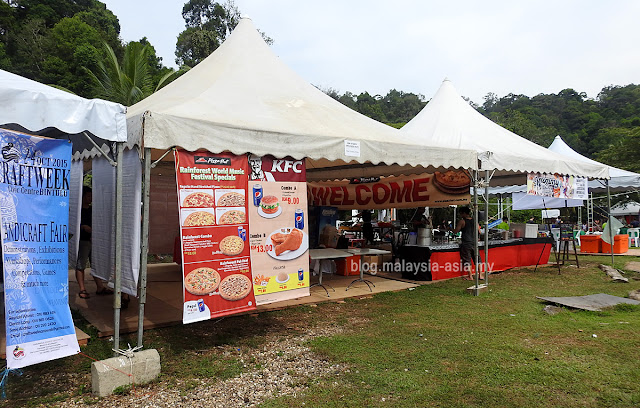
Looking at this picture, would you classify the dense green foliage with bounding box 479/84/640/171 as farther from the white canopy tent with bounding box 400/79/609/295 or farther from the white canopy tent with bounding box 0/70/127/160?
the white canopy tent with bounding box 0/70/127/160

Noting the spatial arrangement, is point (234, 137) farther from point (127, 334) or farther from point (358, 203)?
point (358, 203)

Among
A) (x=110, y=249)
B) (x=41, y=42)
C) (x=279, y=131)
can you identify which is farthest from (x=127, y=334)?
(x=41, y=42)

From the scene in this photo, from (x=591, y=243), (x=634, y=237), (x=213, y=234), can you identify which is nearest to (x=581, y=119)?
(x=634, y=237)

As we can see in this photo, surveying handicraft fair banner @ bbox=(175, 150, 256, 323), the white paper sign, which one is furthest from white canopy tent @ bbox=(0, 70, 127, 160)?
the white paper sign

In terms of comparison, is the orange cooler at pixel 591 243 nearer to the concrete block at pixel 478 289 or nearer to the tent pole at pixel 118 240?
the concrete block at pixel 478 289

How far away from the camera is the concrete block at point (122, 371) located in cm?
342

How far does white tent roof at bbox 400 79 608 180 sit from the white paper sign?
1811mm

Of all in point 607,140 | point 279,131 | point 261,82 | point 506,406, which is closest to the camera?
point 506,406

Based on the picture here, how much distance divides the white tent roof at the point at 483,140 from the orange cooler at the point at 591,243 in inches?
239

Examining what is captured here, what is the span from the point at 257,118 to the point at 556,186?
6.83 m

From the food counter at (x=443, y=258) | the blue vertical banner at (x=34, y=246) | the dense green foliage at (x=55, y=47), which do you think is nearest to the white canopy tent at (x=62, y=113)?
the blue vertical banner at (x=34, y=246)

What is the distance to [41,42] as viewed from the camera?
100ft

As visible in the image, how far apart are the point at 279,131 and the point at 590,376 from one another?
3.85 m

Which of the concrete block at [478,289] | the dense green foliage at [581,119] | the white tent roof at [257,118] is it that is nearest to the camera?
the white tent roof at [257,118]
